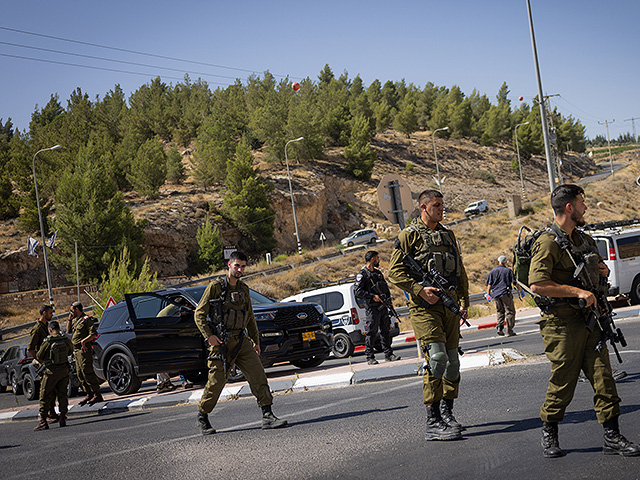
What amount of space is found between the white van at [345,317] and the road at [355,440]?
18.7ft

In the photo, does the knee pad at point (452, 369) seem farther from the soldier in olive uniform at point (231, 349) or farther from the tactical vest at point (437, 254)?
the soldier in olive uniform at point (231, 349)

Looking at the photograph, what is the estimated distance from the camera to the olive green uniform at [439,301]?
18.2ft

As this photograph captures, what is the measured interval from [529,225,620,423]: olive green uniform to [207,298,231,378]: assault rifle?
11.9 feet

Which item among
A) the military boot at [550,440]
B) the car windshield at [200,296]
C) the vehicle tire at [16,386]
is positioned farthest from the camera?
the vehicle tire at [16,386]

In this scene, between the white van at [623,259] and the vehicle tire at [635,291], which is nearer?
the white van at [623,259]

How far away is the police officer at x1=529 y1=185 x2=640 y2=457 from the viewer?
4.36 metres

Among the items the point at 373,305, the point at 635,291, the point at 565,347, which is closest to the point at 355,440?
the point at 565,347

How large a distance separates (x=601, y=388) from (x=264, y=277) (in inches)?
1627

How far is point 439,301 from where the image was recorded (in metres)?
5.60

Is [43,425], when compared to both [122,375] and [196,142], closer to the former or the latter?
[122,375]

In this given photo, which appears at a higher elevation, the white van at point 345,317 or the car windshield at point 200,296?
the car windshield at point 200,296

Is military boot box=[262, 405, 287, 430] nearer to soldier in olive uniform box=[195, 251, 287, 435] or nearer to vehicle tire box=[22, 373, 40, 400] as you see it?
soldier in olive uniform box=[195, 251, 287, 435]

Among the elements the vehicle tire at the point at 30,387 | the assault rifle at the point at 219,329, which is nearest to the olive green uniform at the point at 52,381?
the assault rifle at the point at 219,329

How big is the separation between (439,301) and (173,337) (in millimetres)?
7295
